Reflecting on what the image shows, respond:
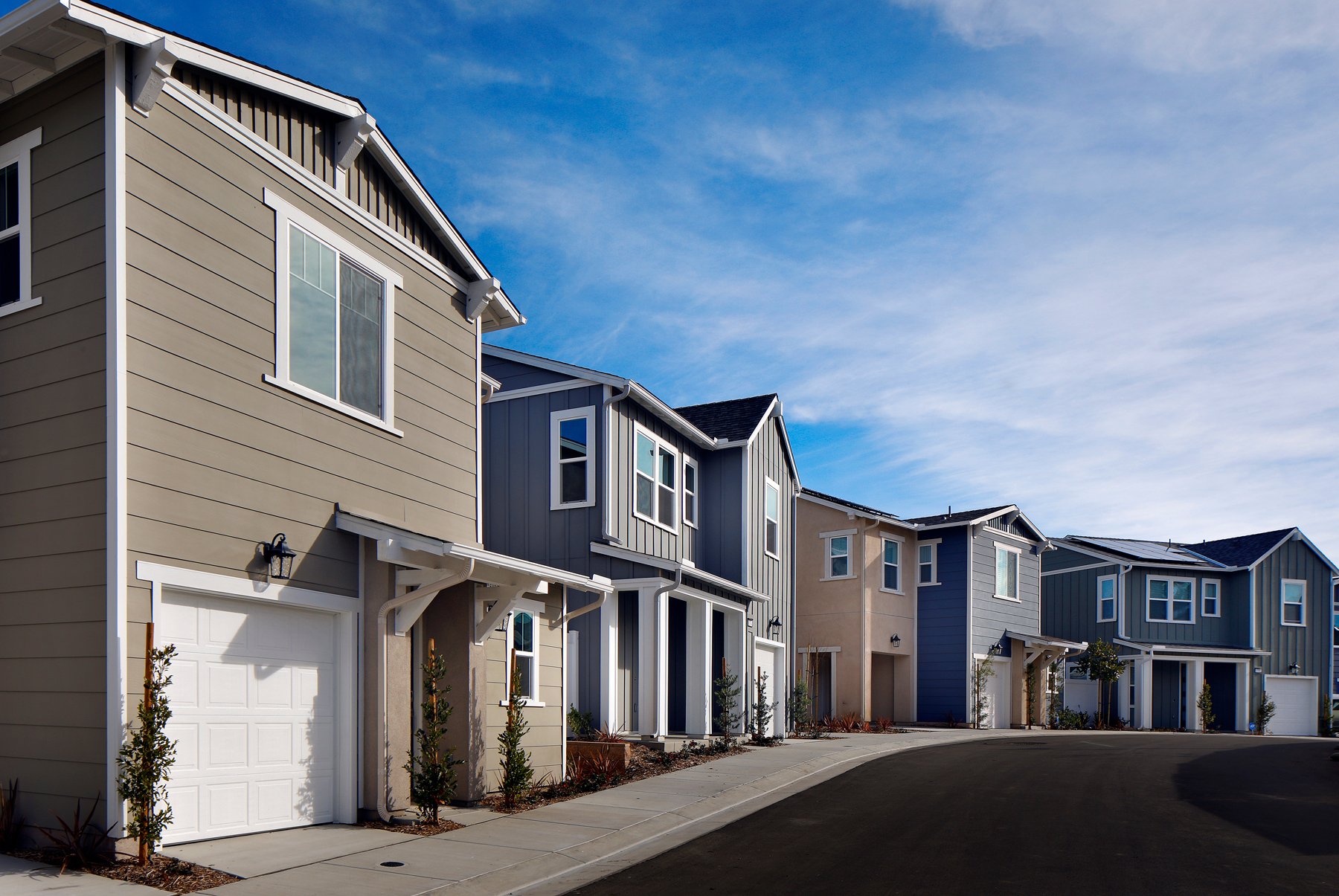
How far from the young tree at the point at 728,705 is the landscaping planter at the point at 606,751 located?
3.98 meters

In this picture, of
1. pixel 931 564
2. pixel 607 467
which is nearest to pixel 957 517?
pixel 931 564

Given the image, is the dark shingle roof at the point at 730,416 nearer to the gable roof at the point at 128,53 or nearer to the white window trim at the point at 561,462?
the white window trim at the point at 561,462

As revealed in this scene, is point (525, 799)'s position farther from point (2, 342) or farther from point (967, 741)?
point (967, 741)

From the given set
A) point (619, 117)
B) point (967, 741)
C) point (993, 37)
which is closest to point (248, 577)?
point (619, 117)

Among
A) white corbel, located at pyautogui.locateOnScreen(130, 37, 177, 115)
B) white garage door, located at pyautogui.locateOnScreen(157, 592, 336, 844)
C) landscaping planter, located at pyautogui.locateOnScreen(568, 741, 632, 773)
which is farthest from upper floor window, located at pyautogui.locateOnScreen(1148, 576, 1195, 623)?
white corbel, located at pyautogui.locateOnScreen(130, 37, 177, 115)

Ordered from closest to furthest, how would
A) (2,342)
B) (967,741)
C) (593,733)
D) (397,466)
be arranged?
1. (2,342)
2. (397,466)
3. (593,733)
4. (967,741)

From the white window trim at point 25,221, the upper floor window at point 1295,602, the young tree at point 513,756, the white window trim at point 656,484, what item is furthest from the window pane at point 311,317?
the upper floor window at point 1295,602

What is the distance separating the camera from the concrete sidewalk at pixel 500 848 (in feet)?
27.7

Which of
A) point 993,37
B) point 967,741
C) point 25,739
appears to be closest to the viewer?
point 25,739

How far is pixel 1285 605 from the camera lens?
39031mm

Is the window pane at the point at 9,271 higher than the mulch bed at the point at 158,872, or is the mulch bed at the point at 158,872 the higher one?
the window pane at the point at 9,271

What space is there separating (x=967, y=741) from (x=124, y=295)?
21133 mm

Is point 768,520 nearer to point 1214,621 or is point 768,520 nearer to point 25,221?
point 25,221

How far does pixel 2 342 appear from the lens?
9.42 meters
